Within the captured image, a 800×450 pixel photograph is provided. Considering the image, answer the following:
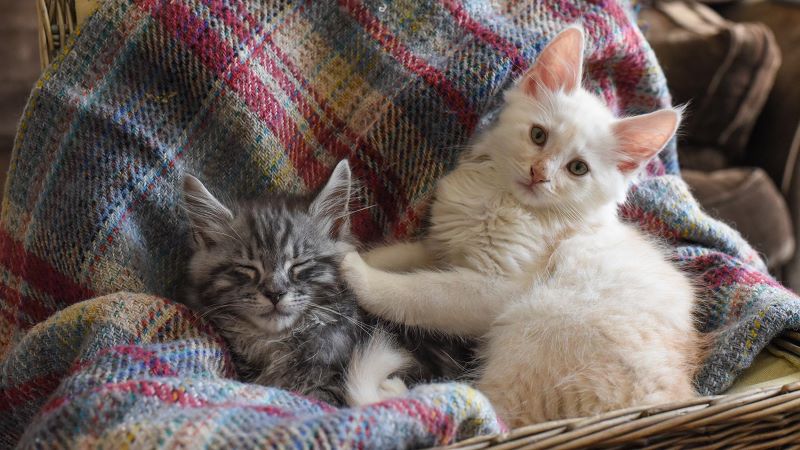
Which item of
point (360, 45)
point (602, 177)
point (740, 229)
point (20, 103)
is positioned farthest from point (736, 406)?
point (20, 103)

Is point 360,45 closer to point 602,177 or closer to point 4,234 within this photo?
point 602,177

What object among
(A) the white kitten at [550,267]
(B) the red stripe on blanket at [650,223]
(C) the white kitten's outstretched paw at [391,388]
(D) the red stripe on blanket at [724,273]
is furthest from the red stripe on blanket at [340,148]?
(D) the red stripe on blanket at [724,273]

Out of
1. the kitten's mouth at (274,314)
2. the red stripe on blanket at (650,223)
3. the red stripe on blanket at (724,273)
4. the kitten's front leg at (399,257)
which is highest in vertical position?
the kitten's mouth at (274,314)

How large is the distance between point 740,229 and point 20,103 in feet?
8.73

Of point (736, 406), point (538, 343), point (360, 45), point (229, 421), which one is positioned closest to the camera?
point (229, 421)

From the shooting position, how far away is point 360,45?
149 cm

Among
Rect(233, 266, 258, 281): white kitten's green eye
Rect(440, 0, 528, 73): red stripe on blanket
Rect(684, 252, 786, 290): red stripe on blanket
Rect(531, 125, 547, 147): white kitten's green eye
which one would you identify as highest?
Rect(440, 0, 528, 73): red stripe on blanket

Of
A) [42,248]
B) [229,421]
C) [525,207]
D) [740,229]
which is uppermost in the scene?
[42,248]

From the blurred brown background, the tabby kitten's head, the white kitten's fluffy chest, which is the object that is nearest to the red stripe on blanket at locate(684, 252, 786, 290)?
the white kitten's fluffy chest

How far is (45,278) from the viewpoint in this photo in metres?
1.34

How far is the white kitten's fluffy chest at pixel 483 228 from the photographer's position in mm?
1380

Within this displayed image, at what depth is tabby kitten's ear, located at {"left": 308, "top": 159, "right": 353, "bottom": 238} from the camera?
1297mm

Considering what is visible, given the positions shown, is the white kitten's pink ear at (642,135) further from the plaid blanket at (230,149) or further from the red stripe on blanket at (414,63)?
the red stripe on blanket at (414,63)

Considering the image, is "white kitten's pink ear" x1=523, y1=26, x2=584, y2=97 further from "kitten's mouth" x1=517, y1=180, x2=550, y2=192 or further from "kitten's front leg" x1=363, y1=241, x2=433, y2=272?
"kitten's front leg" x1=363, y1=241, x2=433, y2=272
